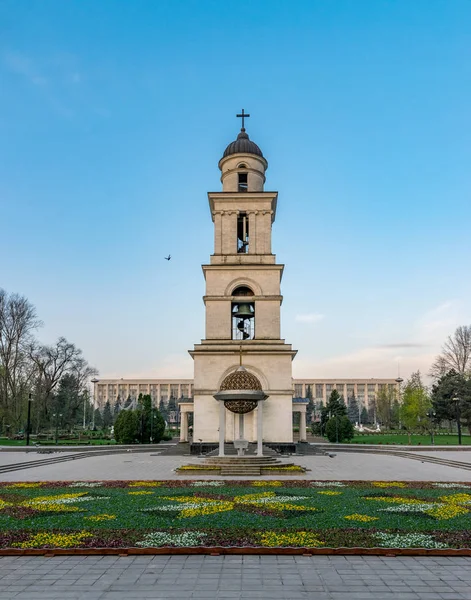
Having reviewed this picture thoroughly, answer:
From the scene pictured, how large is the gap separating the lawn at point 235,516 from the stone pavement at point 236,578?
0.57m

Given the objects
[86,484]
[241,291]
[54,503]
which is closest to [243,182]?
[241,291]

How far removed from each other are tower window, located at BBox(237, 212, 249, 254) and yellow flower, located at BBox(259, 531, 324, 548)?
2372 cm

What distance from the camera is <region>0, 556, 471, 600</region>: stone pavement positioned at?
5.56 m

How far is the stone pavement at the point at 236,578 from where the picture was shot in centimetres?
556

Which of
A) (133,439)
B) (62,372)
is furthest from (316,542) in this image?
(62,372)

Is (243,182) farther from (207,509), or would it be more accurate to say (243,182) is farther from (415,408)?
(415,408)

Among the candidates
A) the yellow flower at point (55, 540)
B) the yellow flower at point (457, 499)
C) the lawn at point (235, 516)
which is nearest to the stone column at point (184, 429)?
the lawn at point (235, 516)

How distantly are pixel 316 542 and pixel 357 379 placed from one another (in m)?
116

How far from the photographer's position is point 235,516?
9.62 m

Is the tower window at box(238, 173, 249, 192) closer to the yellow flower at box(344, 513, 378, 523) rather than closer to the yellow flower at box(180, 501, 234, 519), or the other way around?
the yellow flower at box(180, 501, 234, 519)

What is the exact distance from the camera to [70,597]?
5496 mm

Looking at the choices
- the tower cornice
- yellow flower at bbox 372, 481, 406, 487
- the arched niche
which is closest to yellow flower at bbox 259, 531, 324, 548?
yellow flower at bbox 372, 481, 406, 487

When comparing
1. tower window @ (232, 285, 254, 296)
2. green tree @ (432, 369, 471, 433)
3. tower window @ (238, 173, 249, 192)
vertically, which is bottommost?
green tree @ (432, 369, 471, 433)

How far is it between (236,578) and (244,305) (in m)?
23.9
